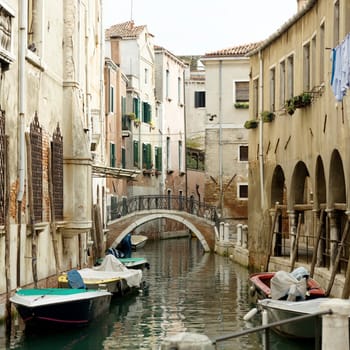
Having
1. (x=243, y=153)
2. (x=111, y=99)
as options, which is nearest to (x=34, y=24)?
(x=111, y=99)

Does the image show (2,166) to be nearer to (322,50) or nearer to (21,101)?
(21,101)

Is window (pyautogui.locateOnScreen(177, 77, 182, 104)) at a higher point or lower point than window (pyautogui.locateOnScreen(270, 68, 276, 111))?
higher

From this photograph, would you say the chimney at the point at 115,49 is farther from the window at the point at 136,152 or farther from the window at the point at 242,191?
the window at the point at 242,191

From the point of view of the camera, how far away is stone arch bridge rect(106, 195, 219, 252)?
34.7 m

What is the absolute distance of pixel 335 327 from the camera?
7.66 meters

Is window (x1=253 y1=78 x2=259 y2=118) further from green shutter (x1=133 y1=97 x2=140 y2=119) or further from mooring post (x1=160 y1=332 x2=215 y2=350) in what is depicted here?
mooring post (x1=160 y1=332 x2=215 y2=350)

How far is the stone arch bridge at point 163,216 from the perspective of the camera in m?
34.7

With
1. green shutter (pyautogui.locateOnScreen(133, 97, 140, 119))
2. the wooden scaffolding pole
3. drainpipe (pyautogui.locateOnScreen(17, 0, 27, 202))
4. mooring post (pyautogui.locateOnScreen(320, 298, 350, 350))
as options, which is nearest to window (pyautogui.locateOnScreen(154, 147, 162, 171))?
green shutter (pyautogui.locateOnScreen(133, 97, 140, 119))

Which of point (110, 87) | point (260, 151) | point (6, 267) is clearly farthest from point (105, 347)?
point (110, 87)

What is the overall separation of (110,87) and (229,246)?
310 inches

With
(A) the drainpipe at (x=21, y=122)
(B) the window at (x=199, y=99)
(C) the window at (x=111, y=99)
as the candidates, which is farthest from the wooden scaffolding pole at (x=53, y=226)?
(B) the window at (x=199, y=99)

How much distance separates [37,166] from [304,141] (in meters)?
5.86

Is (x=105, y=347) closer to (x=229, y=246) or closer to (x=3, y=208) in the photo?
(x=3, y=208)

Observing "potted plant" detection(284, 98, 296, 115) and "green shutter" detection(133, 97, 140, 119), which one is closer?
"potted plant" detection(284, 98, 296, 115)
